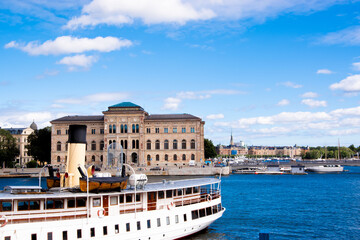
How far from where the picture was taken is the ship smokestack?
26.4m

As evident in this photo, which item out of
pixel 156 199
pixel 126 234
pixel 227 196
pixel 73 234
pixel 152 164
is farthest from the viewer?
pixel 152 164

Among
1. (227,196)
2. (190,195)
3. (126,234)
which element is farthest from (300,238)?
(227,196)

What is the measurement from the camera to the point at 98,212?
23.7 meters

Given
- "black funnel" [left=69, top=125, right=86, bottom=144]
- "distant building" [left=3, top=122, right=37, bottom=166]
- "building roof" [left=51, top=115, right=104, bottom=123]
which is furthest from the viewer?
"distant building" [left=3, top=122, right=37, bottom=166]

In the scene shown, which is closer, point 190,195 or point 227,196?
point 190,195

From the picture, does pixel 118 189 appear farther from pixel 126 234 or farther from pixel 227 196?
pixel 227 196

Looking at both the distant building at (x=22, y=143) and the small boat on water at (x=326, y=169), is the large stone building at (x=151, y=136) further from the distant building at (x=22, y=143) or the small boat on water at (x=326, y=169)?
the small boat on water at (x=326, y=169)

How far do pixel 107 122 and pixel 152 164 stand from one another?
16672mm

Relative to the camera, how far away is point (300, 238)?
3123 centimetres

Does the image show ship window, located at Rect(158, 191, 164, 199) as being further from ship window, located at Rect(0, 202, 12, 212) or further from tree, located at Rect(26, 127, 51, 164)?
tree, located at Rect(26, 127, 51, 164)

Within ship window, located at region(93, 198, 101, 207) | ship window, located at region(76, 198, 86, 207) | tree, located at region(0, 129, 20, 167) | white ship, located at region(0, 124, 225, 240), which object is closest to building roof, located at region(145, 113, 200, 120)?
tree, located at region(0, 129, 20, 167)

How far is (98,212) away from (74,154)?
478cm

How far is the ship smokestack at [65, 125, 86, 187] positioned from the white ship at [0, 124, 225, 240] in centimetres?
7

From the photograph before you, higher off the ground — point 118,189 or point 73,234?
point 118,189
